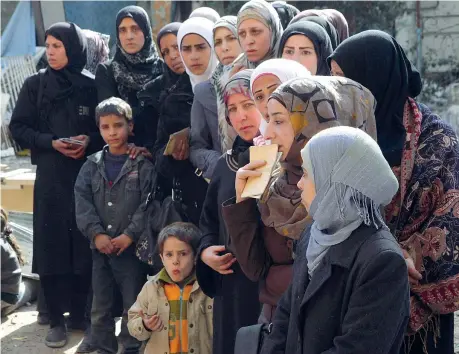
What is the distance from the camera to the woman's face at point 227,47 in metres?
4.73

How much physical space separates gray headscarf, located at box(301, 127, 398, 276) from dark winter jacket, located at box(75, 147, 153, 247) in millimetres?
2599

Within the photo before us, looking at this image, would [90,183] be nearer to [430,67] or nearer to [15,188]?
[15,188]

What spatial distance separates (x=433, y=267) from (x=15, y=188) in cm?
446

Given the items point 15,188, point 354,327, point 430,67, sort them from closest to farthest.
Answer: point 354,327
point 15,188
point 430,67

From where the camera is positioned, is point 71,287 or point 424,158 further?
point 71,287

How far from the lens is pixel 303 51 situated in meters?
4.20

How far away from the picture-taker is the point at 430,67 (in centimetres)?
1254

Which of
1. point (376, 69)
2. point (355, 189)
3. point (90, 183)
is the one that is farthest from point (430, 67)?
point (355, 189)

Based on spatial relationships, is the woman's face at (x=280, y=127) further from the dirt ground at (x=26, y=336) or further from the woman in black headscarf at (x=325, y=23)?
the dirt ground at (x=26, y=336)

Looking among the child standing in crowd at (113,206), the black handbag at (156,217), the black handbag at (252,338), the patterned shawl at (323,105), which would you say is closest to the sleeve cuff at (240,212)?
the patterned shawl at (323,105)

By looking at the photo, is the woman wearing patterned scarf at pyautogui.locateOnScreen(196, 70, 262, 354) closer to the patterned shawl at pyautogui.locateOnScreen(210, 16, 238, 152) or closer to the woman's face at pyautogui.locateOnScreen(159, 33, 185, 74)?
the patterned shawl at pyautogui.locateOnScreen(210, 16, 238, 152)

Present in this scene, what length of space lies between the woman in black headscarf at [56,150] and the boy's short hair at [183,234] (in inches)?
49.1

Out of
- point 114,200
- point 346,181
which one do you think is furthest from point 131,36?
point 346,181

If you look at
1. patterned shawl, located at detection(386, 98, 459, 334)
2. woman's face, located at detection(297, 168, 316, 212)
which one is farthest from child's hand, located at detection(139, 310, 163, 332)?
woman's face, located at detection(297, 168, 316, 212)
